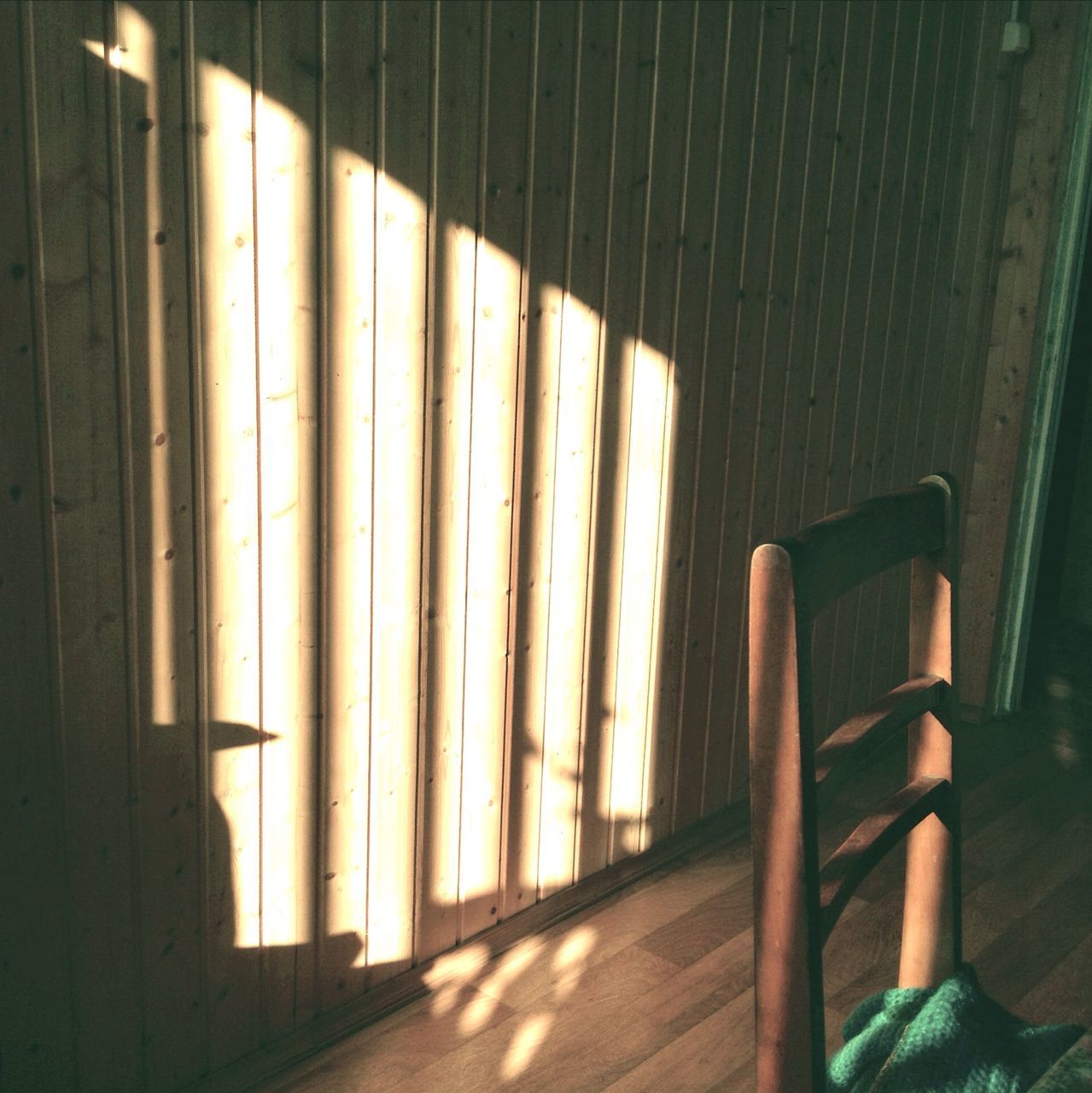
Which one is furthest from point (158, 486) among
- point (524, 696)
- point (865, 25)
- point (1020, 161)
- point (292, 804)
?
point (1020, 161)

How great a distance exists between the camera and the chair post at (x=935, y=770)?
4.16 ft

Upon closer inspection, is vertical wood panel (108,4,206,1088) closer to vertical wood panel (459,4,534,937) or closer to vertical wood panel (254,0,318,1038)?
vertical wood panel (254,0,318,1038)

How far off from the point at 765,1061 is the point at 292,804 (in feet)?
3.44

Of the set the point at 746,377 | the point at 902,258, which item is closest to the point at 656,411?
the point at 746,377

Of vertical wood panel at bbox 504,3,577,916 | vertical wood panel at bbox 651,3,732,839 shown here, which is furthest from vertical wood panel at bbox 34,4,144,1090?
vertical wood panel at bbox 651,3,732,839

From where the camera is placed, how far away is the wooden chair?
103 cm

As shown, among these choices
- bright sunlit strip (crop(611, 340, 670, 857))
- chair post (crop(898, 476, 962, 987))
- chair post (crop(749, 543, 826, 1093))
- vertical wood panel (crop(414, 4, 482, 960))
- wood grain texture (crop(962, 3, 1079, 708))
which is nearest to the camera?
chair post (crop(749, 543, 826, 1093))

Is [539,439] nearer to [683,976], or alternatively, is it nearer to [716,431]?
[716,431]

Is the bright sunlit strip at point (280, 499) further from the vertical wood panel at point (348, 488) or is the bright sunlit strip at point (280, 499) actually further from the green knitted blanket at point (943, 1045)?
the green knitted blanket at point (943, 1045)

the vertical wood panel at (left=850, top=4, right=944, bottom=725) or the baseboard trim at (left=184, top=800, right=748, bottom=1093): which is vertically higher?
the vertical wood panel at (left=850, top=4, right=944, bottom=725)

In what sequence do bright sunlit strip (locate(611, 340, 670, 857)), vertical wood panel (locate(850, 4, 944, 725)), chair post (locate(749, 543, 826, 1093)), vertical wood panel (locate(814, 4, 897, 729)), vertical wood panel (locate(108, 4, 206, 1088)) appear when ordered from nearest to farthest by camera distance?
chair post (locate(749, 543, 826, 1093)) < vertical wood panel (locate(108, 4, 206, 1088)) < bright sunlit strip (locate(611, 340, 670, 857)) < vertical wood panel (locate(814, 4, 897, 729)) < vertical wood panel (locate(850, 4, 944, 725))

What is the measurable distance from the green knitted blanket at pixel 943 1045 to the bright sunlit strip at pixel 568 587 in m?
1.21

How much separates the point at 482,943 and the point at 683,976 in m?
0.39

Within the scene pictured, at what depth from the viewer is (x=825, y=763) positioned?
112cm
